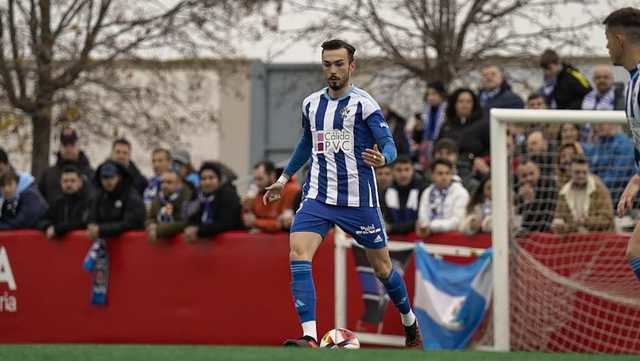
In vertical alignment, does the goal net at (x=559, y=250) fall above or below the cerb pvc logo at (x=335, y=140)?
below

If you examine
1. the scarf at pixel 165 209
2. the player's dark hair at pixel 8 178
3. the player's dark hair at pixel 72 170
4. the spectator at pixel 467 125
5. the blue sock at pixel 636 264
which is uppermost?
the spectator at pixel 467 125

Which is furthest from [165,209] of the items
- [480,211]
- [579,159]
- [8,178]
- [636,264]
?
[636,264]

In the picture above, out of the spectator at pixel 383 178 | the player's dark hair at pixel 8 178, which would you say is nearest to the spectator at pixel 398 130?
the spectator at pixel 383 178

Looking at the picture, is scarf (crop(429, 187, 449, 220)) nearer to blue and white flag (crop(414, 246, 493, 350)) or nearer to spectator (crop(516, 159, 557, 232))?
blue and white flag (crop(414, 246, 493, 350))

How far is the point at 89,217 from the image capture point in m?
16.1

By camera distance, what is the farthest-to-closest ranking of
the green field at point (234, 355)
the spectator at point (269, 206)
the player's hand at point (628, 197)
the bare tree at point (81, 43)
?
the bare tree at point (81, 43)
the spectator at point (269, 206)
the player's hand at point (628, 197)
the green field at point (234, 355)

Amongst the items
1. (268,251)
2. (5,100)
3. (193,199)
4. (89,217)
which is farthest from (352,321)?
(5,100)

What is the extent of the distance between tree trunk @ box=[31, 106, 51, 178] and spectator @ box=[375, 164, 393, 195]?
7056 mm

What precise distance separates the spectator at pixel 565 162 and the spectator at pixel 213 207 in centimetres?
334

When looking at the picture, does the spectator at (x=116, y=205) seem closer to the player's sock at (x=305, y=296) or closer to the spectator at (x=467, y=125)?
the spectator at (x=467, y=125)

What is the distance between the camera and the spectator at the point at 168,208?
15.5 metres

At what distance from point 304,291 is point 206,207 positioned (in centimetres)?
516

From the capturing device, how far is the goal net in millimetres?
13195

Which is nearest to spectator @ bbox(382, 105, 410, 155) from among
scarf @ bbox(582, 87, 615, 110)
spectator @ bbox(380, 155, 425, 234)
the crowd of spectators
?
the crowd of spectators
